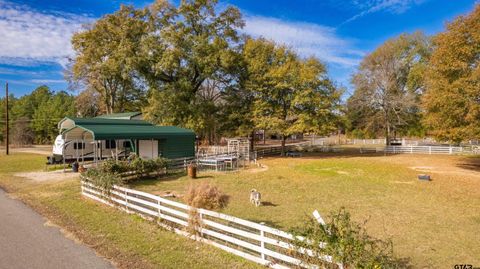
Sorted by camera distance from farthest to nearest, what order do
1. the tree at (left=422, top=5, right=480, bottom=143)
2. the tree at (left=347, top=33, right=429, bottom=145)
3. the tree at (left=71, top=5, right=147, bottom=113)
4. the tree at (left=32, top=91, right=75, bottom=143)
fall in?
the tree at (left=32, top=91, right=75, bottom=143) < the tree at (left=347, top=33, right=429, bottom=145) < the tree at (left=71, top=5, right=147, bottom=113) < the tree at (left=422, top=5, right=480, bottom=143)

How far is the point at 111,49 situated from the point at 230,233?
27.5m

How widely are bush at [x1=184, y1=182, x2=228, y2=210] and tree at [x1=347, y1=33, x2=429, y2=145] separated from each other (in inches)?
1302

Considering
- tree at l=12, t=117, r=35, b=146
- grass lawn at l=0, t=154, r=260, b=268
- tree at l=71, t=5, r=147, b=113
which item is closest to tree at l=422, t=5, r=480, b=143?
grass lawn at l=0, t=154, r=260, b=268

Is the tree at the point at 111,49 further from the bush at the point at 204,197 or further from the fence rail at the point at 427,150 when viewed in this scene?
the fence rail at the point at 427,150

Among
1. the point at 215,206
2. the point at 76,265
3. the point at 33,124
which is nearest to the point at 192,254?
the point at 215,206

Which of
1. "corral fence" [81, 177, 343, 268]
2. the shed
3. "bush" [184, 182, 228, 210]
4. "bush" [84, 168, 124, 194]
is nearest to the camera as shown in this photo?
"corral fence" [81, 177, 343, 268]

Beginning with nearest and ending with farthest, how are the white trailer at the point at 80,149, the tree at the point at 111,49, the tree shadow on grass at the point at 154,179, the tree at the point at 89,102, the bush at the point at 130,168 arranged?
the bush at the point at 130,168 → the tree shadow on grass at the point at 154,179 → the white trailer at the point at 80,149 → the tree at the point at 111,49 → the tree at the point at 89,102

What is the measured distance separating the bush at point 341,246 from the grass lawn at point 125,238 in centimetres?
150

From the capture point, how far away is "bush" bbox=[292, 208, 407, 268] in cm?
430

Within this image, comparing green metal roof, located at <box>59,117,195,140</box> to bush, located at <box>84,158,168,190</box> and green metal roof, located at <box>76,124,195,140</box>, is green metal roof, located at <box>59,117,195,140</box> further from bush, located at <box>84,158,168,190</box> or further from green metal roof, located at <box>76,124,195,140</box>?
bush, located at <box>84,158,168,190</box>

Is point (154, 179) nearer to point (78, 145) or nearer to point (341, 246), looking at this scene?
point (78, 145)

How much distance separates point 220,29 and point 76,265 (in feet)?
86.5

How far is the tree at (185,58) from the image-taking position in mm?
26531

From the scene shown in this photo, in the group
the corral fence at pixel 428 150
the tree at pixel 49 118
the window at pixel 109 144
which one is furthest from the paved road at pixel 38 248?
the tree at pixel 49 118
